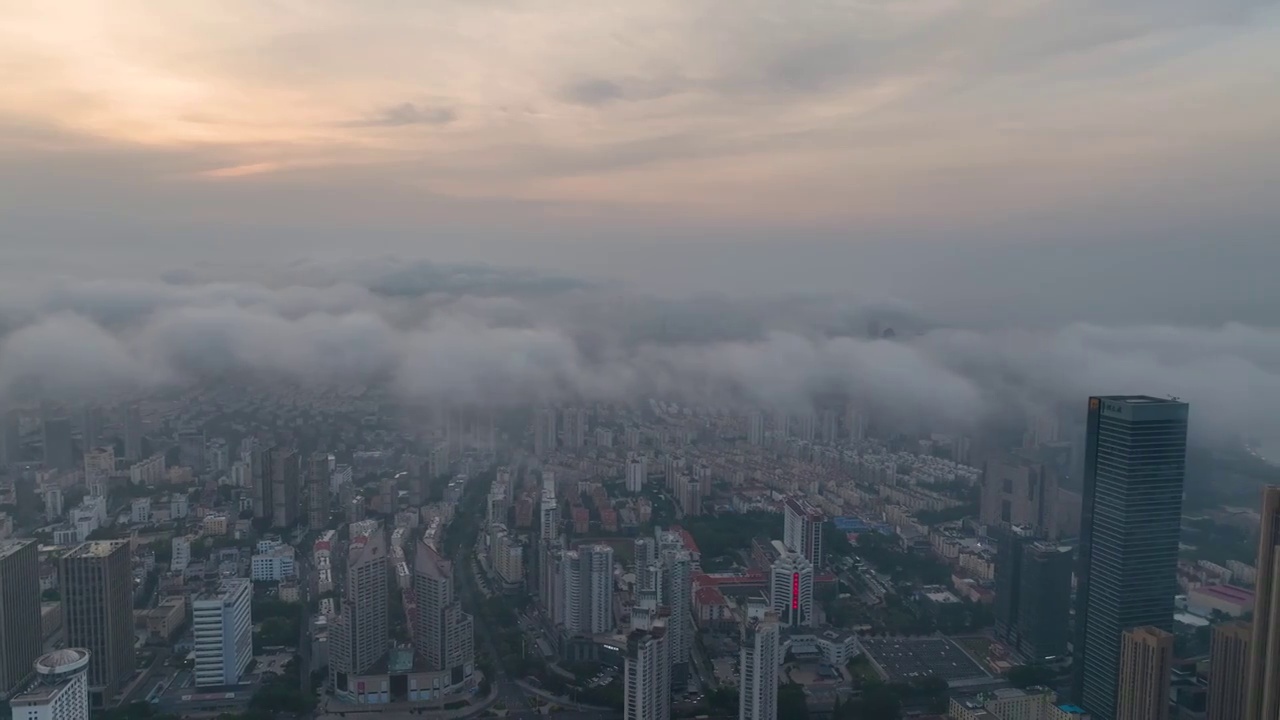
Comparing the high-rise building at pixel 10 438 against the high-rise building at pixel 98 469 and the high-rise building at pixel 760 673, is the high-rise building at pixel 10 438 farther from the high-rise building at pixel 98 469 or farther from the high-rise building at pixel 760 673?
the high-rise building at pixel 760 673

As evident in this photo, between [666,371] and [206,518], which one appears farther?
[666,371]

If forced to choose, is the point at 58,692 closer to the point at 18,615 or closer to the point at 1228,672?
the point at 18,615

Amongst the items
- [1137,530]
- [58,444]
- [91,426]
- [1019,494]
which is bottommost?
[1019,494]

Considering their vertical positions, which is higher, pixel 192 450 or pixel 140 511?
pixel 192 450

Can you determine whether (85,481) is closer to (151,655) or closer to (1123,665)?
(151,655)

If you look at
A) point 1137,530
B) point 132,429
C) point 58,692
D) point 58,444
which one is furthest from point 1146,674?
point 58,444

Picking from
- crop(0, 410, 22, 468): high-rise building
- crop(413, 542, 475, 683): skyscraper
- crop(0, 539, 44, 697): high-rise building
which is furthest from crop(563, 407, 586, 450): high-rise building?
crop(0, 410, 22, 468): high-rise building

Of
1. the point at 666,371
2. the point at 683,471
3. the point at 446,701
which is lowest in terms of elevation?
the point at 446,701

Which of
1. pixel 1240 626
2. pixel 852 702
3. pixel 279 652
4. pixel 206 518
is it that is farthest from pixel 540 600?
pixel 1240 626
